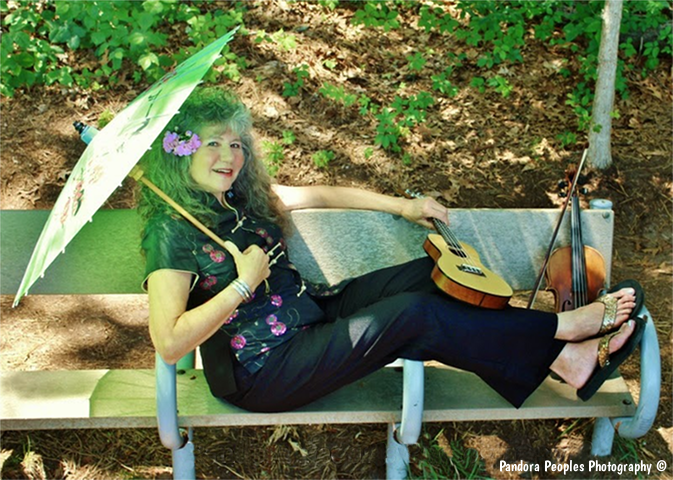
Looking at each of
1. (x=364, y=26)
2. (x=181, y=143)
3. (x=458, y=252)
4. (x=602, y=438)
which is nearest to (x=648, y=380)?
(x=602, y=438)

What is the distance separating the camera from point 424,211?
327 cm

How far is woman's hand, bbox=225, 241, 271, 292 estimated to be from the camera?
2.61 meters

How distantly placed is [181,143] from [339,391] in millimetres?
1146

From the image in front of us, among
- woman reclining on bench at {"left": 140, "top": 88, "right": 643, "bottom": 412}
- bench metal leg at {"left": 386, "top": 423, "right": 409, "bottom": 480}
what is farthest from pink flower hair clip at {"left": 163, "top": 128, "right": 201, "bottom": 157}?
bench metal leg at {"left": 386, "top": 423, "right": 409, "bottom": 480}

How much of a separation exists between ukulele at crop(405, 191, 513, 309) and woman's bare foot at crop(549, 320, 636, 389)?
1.02ft

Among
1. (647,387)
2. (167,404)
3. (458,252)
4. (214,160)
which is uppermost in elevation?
(214,160)

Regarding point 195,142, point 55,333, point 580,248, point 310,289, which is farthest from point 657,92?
point 55,333

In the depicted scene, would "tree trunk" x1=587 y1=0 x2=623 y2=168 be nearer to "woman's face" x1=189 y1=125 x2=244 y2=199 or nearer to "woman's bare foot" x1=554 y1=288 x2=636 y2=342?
"woman's bare foot" x1=554 y1=288 x2=636 y2=342

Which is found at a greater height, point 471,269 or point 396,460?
point 471,269

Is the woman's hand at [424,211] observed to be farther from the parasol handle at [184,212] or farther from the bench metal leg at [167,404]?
the bench metal leg at [167,404]

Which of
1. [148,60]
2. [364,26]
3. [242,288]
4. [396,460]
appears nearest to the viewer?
[242,288]

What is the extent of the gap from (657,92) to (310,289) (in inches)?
142

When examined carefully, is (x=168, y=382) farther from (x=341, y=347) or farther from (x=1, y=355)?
(x=1, y=355)

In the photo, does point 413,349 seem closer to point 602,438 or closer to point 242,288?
point 242,288
